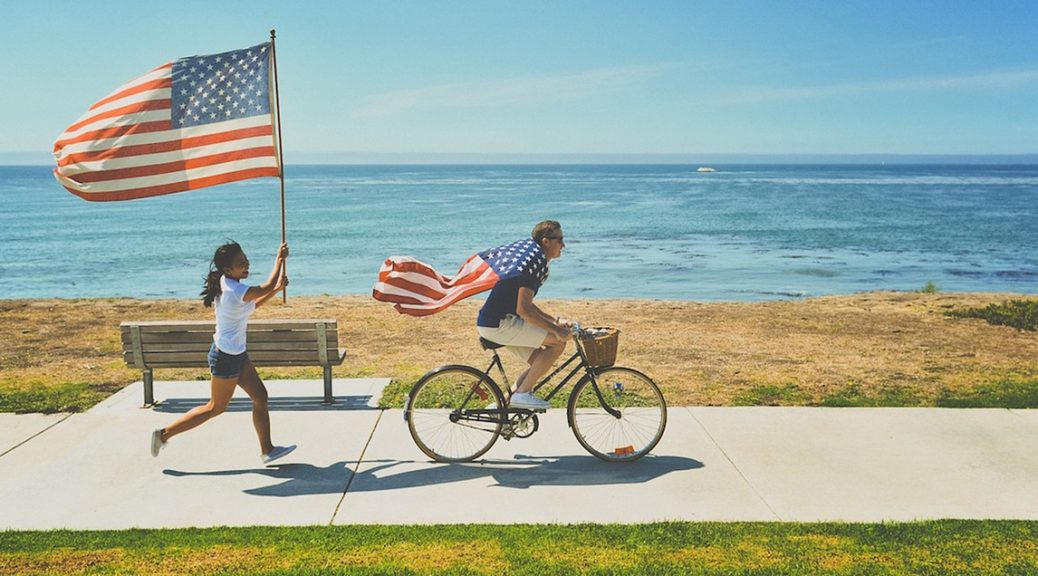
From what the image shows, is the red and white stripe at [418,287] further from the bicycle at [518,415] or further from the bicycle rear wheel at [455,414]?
the bicycle rear wheel at [455,414]

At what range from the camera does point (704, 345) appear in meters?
11.7

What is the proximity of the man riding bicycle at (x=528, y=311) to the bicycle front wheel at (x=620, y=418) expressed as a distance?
385 millimetres

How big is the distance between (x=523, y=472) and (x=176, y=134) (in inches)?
165

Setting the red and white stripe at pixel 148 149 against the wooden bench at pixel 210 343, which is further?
the wooden bench at pixel 210 343

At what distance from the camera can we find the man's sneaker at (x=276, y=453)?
20.5 ft

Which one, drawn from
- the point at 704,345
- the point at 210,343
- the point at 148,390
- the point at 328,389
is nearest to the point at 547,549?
the point at 328,389

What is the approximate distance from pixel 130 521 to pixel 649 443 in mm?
3630

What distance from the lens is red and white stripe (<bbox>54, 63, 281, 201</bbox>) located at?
23.7ft

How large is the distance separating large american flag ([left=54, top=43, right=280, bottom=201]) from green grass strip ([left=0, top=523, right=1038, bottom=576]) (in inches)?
130

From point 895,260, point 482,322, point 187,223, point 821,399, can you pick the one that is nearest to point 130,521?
point 482,322

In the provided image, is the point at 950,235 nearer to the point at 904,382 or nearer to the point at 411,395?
the point at 904,382

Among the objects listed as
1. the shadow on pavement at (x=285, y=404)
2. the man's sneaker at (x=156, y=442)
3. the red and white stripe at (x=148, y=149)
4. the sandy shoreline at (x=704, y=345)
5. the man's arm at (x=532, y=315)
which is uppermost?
the red and white stripe at (x=148, y=149)

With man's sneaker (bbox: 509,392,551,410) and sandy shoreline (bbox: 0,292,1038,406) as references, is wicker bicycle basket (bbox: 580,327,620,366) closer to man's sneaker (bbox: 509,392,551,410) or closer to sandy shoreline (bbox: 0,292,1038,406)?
man's sneaker (bbox: 509,392,551,410)

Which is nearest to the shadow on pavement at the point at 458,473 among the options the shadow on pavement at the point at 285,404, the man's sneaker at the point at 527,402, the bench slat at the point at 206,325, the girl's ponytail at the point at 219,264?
the man's sneaker at the point at 527,402
